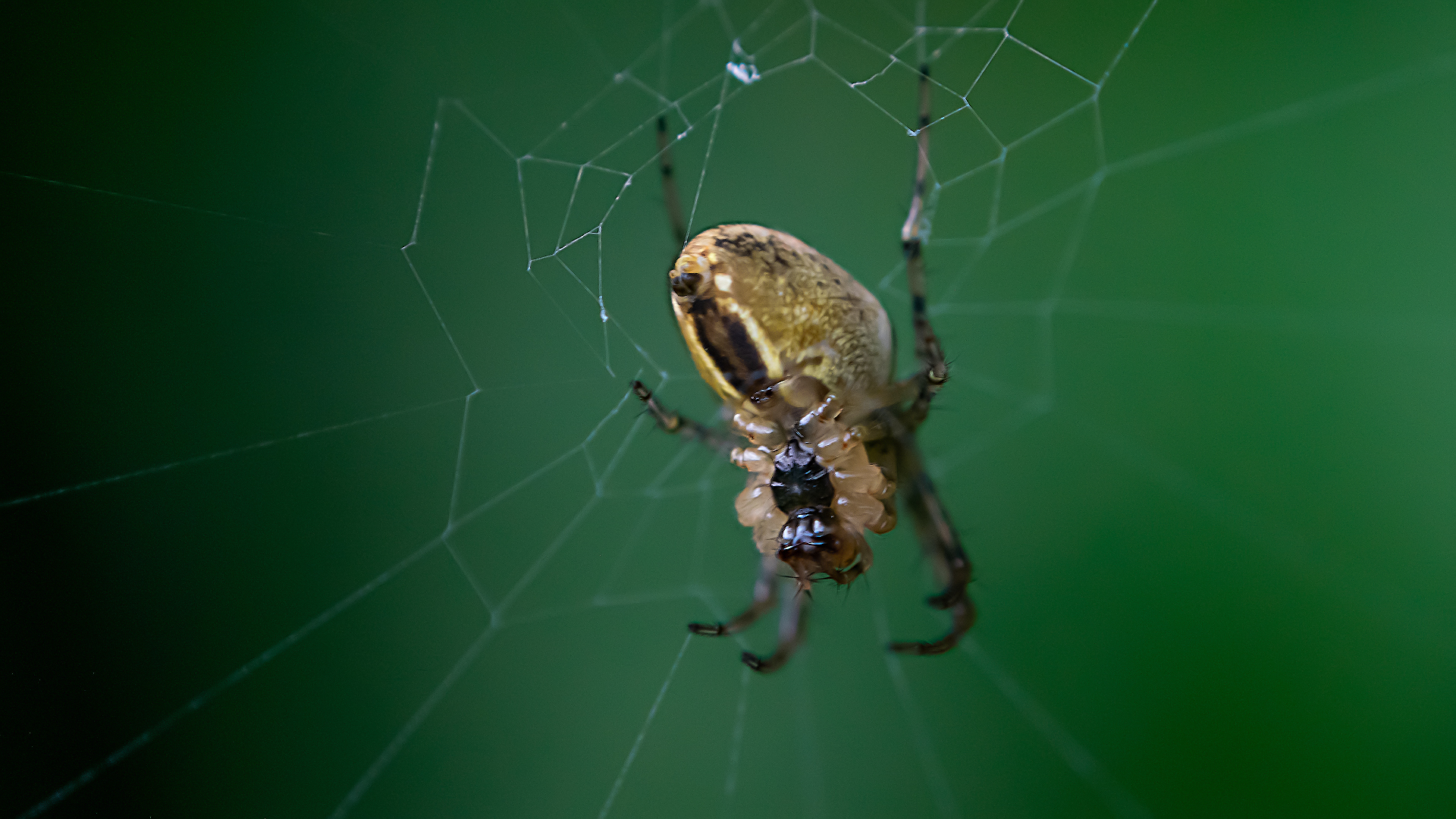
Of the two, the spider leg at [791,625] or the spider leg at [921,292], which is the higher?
the spider leg at [921,292]

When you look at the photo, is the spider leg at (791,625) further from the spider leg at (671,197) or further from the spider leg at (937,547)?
the spider leg at (671,197)

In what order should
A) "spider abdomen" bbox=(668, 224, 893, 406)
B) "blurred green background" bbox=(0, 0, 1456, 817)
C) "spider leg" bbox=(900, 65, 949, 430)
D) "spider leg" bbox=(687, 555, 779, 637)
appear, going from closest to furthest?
"spider abdomen" bbox=(668, 224, 893, 406)
"spider leg" bbox=(900, 65, 949, 430)
"blurred green background" bbox=(0, 0, 1456, 817)
"spider leg" bbox=(687, 555, 779, 637)

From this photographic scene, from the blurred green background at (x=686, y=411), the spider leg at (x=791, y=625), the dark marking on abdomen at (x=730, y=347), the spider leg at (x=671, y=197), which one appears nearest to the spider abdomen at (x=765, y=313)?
the dark marking on abdomen at (x=730, y=347)

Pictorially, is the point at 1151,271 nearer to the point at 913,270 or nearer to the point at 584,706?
the point at 913,270

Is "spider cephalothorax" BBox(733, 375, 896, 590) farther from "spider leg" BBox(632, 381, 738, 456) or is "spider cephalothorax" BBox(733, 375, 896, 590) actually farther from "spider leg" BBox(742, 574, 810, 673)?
"spider leg" BBox(742, 574, 810, 673)

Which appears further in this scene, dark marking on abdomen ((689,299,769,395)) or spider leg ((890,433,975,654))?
spider leg ((890,433,975,654))

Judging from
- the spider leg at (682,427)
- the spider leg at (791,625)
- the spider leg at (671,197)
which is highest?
the spider leg at (671,197)

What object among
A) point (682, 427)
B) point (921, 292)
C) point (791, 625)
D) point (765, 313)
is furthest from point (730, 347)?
point (791, 625)

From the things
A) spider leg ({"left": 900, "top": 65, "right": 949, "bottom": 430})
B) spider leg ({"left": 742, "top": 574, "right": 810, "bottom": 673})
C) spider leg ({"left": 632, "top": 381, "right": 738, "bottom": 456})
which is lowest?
spider leg ({"left": 742, "top": 574, "right": 810, "bottom": 673})

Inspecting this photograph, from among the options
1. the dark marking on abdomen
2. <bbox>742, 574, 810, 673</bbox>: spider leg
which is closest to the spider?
the dark marking on abdomen
